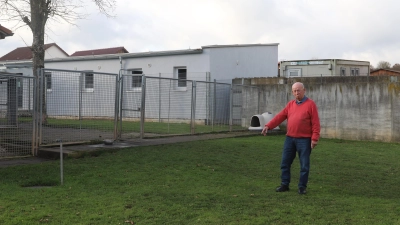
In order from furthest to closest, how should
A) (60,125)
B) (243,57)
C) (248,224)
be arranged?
1. (243,57)
2. (60,125)
3. (248,224)

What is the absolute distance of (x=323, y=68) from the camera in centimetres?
2397

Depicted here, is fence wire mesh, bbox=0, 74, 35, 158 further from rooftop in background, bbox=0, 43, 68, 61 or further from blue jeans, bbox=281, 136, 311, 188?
rooftop in background, bbox=0, 43, 68, 61

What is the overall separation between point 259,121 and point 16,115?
32.5ft

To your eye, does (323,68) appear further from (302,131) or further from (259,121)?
(302,131)

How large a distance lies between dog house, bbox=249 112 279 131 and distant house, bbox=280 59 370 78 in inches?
247

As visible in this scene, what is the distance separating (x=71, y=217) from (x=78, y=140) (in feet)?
23.3

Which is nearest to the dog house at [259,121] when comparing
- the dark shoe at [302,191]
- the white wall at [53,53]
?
the dark shoe at [302,191]

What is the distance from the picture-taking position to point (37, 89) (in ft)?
36.5

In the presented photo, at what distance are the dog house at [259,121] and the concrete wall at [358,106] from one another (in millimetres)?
1234

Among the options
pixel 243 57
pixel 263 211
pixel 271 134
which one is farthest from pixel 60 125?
pixel 243 57

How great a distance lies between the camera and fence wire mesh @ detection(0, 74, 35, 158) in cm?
1085

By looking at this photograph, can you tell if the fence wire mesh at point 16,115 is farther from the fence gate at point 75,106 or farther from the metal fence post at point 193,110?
the metal fence post at point 193,110

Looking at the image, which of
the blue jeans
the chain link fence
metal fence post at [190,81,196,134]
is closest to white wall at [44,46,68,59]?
the chain link fence

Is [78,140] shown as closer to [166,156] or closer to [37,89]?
[37,89]
